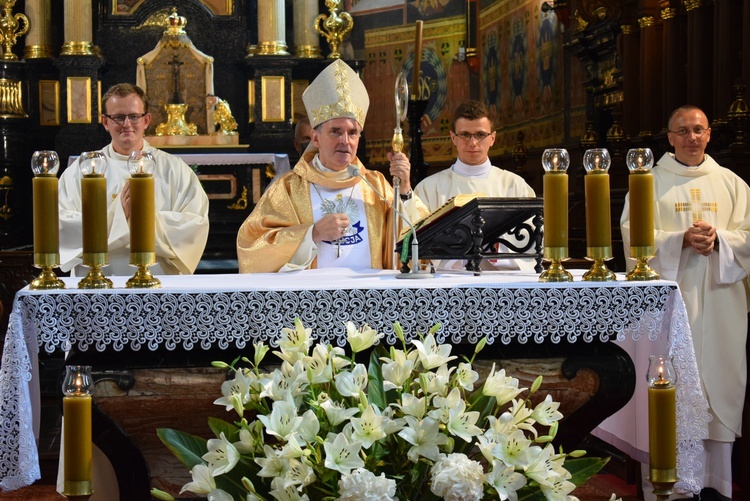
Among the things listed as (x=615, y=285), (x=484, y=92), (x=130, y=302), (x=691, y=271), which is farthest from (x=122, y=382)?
(x=484, y=92)

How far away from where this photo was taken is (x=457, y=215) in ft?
11.8

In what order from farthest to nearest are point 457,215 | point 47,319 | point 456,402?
point 457,215
point 47,319
point 456,402

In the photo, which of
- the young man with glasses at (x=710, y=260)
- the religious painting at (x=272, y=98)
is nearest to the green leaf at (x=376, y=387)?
the young man with glasses at (x=710, y=260)

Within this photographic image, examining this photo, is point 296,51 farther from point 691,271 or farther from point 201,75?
point 691,271

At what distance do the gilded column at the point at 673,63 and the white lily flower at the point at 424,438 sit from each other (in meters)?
6.55

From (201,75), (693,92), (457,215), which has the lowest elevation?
(457,215)

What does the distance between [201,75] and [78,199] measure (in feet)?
20.6

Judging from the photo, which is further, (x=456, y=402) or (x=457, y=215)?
(x=457, y=215)

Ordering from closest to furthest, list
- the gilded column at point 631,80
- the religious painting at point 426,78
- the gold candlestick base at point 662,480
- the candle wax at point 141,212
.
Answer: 1. the gold candlestick base at point 662,480
2. the candle wax at point 141,212
3. the gilded column at point 631,80
4. the religious painting at point 426,78

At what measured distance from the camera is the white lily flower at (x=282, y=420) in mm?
1427

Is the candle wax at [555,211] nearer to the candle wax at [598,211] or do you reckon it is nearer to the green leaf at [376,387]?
the candle wax at [598,211]

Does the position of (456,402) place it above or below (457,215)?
below

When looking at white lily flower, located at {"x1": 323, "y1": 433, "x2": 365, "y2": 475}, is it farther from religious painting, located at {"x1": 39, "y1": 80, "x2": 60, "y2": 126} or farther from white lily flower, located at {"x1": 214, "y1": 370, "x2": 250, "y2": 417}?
religious painting, located at {"x1": 39, "y1": 80, "x2": 60, "y2": 126}

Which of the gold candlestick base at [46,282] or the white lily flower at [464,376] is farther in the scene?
the gold candlestick base at [46,282]
